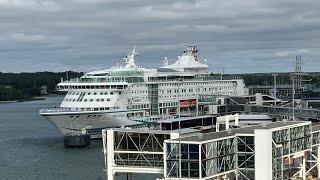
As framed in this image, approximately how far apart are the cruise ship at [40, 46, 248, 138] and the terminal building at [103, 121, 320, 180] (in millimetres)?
37619

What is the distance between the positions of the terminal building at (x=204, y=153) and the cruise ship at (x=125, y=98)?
123 ft

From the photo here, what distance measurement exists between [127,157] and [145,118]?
42766 mm

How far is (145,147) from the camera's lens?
2947 cm

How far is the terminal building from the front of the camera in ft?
86.7

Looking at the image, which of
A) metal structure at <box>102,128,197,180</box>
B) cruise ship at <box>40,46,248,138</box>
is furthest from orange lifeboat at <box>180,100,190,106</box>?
metal structure at <box>102,128,197,180</box>

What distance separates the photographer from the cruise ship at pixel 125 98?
226 ft

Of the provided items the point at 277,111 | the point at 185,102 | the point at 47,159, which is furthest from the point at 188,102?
the point at 47,159

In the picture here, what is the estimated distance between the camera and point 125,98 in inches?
2847

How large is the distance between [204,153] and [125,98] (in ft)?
152

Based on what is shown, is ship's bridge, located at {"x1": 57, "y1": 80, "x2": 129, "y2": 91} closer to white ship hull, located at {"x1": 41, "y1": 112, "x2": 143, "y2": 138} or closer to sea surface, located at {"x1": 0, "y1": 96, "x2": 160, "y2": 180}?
white ship hull, located at {"x1": 41, "y1": 112, "x2": 143, "y2": 138}

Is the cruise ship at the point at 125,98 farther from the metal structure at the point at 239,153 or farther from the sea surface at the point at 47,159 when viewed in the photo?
the metal structure at the point at 239,153

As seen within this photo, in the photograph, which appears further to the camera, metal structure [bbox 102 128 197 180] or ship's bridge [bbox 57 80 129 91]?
ship's bridge [bbox 57 80 129 91]

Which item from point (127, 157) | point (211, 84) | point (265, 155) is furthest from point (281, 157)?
point (211, 84)

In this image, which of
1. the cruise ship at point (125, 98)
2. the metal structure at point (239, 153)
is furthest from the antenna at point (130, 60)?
the metal structure at point (239, 153)
